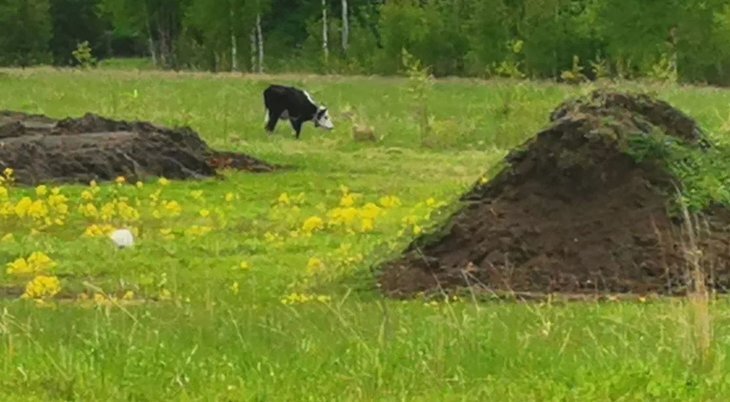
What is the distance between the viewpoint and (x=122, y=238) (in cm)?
1440

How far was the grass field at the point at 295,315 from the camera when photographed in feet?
20.0

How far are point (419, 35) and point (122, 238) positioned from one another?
38525mm

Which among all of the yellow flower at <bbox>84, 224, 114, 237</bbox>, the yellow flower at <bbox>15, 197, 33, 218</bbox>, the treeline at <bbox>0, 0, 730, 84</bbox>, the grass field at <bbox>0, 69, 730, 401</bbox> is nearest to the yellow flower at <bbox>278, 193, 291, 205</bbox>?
the grass field at <bbox>0, 69, 730, 401</bbox>

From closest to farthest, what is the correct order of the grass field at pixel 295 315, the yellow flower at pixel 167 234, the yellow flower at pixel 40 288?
the grass field at pixel 295 315 → the yellow flower at pixel 40 288 → the yellow flower at pixel 167 234

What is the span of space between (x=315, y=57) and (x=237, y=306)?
2103 inches

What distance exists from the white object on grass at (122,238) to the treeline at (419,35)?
54.9 ft

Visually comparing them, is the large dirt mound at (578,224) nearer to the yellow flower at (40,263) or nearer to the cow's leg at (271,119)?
the yellow flower at (40,263)

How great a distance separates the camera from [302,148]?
27.8 meters

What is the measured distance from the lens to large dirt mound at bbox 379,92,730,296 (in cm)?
1165

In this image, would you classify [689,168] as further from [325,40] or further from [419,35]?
Result: [325,40]

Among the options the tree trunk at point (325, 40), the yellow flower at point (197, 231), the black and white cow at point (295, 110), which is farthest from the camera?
the tree trunk at point (325, 40)

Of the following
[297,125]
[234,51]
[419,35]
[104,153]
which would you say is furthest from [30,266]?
[234,51]

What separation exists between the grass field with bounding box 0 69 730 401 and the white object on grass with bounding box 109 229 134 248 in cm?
11

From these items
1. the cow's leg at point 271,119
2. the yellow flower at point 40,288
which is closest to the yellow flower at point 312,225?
the yellow flower at point 40,288
